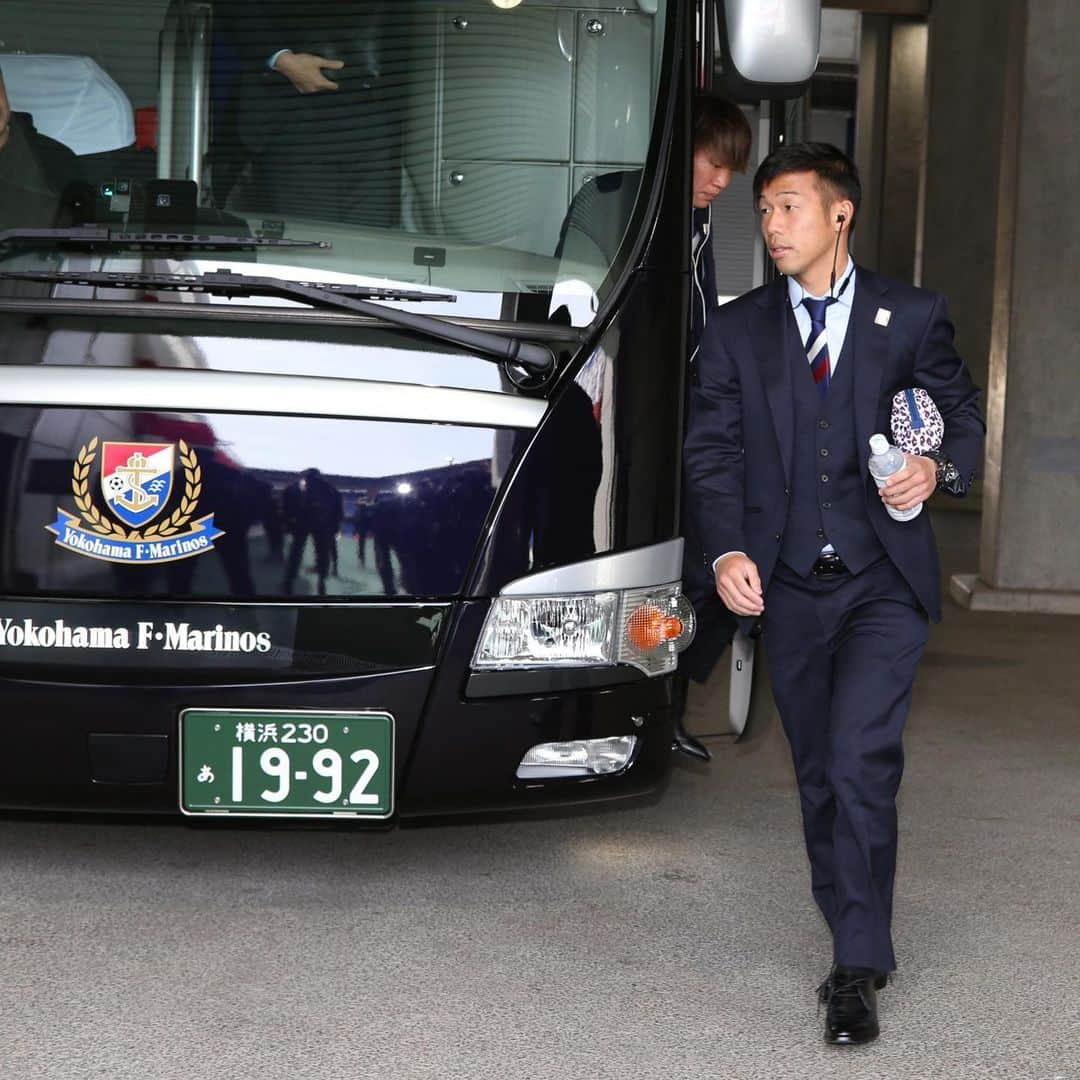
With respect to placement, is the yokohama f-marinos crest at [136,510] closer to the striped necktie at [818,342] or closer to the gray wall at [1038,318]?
the striped necktie at [818,342]

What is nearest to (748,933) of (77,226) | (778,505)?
(778,505)

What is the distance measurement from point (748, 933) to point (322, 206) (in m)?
1.93

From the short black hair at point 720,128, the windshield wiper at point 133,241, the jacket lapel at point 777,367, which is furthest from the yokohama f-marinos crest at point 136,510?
the short black hair at point 720,128

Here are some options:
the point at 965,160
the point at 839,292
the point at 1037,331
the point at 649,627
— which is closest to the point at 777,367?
the point at 839,292

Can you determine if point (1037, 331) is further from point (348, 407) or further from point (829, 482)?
point (348, 407)

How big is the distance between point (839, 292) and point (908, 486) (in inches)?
20.1

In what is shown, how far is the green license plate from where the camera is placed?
3881 millimetres

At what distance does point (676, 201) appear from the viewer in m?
4.16

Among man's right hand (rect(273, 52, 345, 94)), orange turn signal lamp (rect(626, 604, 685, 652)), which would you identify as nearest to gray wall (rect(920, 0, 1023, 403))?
man's right hand (rect(273, 52, 345, 94))

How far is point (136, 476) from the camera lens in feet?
12.5

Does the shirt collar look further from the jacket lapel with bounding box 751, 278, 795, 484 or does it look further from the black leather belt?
the black leather belt

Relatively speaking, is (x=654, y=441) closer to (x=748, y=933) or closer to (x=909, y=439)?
(x=909, y=439)

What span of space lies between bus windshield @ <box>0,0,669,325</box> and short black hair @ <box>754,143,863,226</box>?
1.72 feet

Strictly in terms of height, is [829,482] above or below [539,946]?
above
